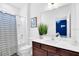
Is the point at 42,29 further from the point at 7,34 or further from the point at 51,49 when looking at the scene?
the point at 7,34

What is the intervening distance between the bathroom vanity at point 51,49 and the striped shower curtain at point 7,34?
27 centimetres

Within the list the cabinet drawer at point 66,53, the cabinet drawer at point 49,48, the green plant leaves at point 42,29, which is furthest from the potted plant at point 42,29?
the cabinet drawer at point 66,53

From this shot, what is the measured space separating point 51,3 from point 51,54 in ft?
2.12

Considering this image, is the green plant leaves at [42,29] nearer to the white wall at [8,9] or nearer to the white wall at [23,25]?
the white wall at [23,25]

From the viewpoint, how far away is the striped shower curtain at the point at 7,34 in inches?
56.8

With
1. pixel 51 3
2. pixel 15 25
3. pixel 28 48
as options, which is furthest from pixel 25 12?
pixel 28 48

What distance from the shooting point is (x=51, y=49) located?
4.75 feet

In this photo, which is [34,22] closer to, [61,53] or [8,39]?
[8,39]

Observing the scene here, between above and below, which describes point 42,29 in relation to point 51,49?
above

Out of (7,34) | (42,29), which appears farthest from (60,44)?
(7,34)

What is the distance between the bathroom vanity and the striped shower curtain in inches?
10.5

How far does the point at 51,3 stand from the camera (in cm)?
147

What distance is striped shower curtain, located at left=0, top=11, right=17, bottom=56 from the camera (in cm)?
144

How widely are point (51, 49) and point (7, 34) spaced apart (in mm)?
588
